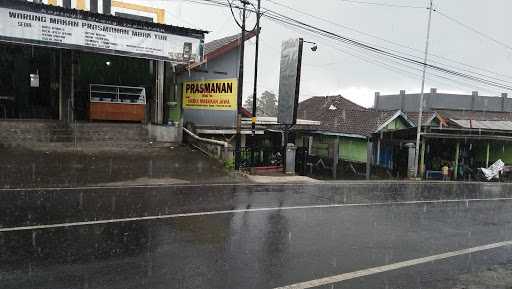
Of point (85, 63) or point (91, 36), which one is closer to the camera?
point (91, 36)

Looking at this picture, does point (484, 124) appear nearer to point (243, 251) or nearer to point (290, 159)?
point (290, 159)

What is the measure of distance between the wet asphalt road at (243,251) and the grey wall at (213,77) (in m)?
13.7

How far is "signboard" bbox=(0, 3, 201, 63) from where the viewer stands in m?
16.4

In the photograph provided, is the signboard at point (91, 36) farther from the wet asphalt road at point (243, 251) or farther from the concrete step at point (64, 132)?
the wet asphalt road at point (243, 251)

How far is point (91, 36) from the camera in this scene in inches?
701

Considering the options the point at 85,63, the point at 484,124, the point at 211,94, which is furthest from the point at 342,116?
the point at 85,63

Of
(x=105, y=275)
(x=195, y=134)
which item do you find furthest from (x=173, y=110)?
(x=105, y=275)

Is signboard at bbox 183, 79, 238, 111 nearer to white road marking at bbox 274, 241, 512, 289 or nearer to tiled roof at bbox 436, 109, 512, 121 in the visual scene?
white road marking at bbox 274, 241, 512, 289

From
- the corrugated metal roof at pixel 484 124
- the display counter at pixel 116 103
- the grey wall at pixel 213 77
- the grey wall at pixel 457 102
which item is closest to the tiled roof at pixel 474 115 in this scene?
the corrugated metal roof at pixel 484 124

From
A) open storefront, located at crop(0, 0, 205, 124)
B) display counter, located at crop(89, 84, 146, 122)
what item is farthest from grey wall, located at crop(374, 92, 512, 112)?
display counter, located at crop(89, 84, 146, 122)

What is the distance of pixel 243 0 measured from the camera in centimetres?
1789

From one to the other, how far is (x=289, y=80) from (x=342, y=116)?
1408 cm

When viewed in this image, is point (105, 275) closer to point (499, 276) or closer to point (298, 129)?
point (499, 276)

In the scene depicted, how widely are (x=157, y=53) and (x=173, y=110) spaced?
455 centimetres
